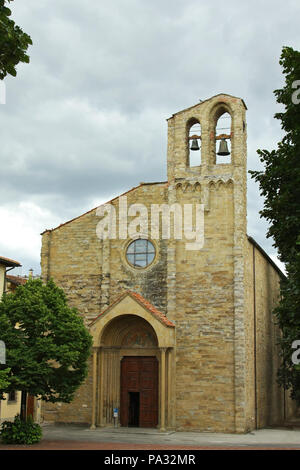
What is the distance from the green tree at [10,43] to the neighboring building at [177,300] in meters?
17.4

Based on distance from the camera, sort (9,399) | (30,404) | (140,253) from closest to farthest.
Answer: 1. (140,253)
2. (9,399)
3. (30,404)

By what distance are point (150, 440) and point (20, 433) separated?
16.7 ft

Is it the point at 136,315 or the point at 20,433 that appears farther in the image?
the point at 136,315

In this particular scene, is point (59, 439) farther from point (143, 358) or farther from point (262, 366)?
point (262, 366)

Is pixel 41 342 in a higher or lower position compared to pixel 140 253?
lower

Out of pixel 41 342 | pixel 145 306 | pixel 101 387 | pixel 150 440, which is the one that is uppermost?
pixel 145 306

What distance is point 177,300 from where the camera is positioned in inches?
1040

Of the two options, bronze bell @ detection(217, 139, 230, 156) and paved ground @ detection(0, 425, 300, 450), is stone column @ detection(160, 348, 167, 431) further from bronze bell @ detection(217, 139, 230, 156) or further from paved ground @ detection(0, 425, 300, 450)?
bronze bell @ detection(217, 139, 230, 156)

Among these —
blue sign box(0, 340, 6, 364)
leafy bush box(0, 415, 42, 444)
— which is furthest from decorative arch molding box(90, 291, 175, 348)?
blue sign box(0, 340, 6, 364)

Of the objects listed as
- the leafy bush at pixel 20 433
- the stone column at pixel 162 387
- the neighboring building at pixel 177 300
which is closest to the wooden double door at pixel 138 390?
the neighboring building at pixel 177 300

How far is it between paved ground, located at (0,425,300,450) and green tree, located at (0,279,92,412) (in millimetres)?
1849

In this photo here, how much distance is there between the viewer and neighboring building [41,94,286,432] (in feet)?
82.6

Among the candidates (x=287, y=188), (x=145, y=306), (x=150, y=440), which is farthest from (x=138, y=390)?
(x=287, y=188)

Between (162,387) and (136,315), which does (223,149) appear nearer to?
(136,315)
